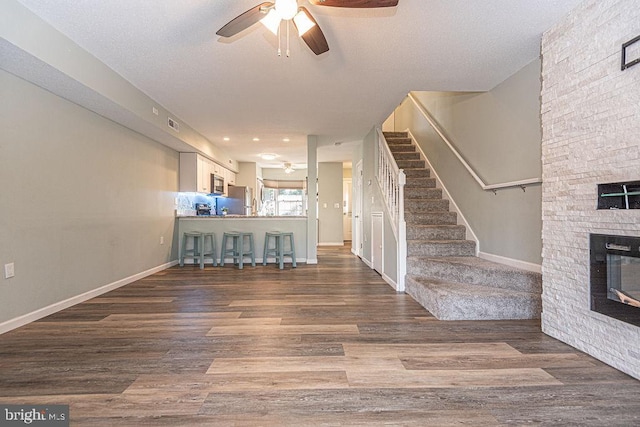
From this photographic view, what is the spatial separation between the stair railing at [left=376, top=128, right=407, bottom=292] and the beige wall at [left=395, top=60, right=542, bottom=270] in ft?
3.11

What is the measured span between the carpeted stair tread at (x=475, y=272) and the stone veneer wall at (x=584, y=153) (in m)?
Answer: 0.47

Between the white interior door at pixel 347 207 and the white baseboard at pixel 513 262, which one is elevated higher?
the white interior door at pixel 347 207

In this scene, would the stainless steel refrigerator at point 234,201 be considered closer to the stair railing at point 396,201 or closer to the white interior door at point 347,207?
the white interior door at point 347,207

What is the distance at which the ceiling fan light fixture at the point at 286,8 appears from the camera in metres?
1.90

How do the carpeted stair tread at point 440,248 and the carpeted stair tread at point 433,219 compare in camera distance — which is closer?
the carpeted stair tread at point 440,248

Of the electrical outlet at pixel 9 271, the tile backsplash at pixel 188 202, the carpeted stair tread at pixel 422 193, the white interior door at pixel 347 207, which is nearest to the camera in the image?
the electrical outlet at pixel 9 271

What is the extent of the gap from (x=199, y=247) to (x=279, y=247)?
1480mm

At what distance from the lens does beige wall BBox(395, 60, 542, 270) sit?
10.1 ft

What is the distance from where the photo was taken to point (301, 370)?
196cm

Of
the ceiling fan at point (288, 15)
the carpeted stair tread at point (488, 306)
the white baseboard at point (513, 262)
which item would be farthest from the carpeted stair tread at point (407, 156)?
the ceiling fan at point (288, 15)

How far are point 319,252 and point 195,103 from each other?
4758mm

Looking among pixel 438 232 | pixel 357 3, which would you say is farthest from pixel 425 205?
pixel 357 3

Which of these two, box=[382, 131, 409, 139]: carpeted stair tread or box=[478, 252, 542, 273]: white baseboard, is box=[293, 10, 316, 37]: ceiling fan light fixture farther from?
box=[382, 131, 409, 139]: carpeted stair tread

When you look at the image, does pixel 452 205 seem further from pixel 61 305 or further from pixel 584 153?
pixel 61 305
